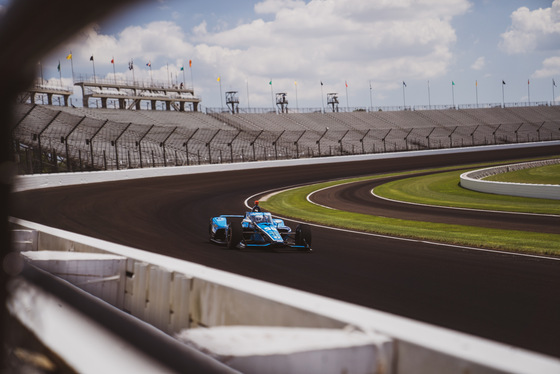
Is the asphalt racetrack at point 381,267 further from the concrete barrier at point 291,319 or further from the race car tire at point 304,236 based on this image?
the concrete barrier at point 291,319

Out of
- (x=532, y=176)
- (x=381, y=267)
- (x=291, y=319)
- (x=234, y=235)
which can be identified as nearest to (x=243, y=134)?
(x=532, y=176)

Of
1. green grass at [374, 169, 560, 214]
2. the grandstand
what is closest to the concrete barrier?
the grandstand

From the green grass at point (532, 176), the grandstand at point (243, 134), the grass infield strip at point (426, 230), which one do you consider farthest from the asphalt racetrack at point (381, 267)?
the green grass at point (532, 176)

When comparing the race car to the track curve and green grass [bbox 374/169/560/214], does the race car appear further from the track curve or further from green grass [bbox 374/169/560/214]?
green grass [bbox 374/169/560/214]

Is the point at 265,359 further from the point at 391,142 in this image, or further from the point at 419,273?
the point at 391,142

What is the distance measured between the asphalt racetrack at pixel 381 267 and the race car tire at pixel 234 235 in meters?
0.29

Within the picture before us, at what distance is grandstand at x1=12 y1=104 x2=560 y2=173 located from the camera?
3728cm

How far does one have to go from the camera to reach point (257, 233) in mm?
11852

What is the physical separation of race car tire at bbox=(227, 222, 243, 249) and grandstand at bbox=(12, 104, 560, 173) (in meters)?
8.49

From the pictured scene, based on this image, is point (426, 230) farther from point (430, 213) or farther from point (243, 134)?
point (243, 134)

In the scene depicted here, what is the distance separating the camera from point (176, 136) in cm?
4988

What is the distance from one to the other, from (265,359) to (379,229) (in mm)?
12204

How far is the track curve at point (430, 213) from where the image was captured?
577 inches

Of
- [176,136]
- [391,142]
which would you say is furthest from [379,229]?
[391,142]
